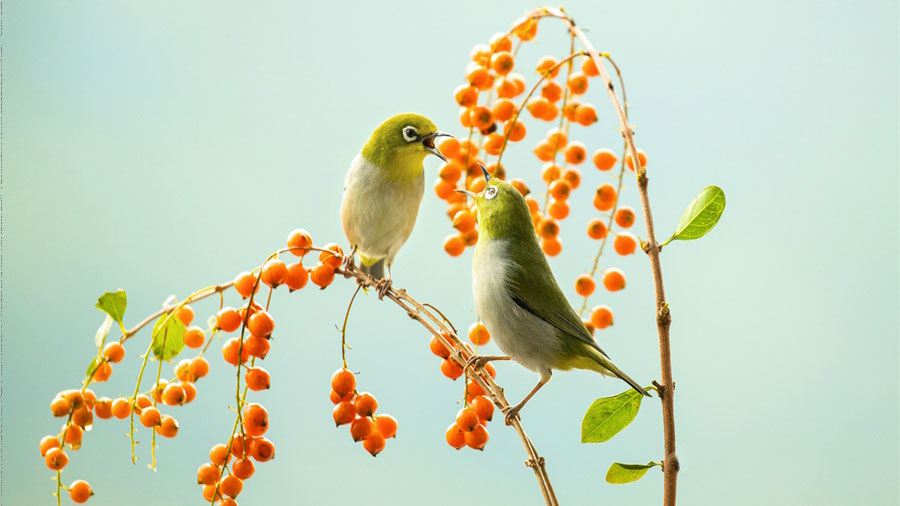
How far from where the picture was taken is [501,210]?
35.2 inches

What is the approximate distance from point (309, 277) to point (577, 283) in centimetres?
36

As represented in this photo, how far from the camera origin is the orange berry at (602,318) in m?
1.01

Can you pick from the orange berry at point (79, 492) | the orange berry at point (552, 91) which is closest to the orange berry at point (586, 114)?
the orange berry at point (552, 91)

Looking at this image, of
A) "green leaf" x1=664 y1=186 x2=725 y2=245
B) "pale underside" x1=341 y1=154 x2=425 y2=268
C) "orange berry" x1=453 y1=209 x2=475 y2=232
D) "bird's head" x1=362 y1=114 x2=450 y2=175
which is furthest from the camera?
"pale underside" x1=341 y1=154 x2=425 y2=268

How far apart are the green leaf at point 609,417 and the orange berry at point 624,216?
14.6 inches

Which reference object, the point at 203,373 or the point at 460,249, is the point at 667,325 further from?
the point at 203,373

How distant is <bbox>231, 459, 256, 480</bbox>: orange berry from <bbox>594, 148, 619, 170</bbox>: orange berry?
1.94 ft

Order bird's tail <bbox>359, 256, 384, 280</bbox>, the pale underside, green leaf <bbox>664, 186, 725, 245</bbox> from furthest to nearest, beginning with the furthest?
1. bird's tail <bbox>359, 256, 384, 280</bbox>
2. the pale underside
3. green leaf <bbox>664, 186, 725, 245</bbox>

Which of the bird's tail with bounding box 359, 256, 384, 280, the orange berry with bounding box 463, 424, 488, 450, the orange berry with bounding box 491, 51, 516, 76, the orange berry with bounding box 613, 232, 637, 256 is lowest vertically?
the orange berry with bounding box 463, 424, 488, 450

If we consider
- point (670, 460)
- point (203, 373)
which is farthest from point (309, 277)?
point (670, 460)

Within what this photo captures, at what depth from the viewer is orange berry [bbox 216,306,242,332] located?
2.66 feet

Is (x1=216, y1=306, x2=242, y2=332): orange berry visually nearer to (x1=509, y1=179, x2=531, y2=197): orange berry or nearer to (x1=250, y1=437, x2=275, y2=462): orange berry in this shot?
(x1=250, y1=437, x2=275, y2=462): orange berry

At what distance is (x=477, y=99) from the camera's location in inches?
39.3

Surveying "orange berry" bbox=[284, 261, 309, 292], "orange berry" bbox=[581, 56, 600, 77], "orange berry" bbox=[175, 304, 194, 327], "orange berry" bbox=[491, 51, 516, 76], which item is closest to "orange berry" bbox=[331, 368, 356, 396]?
"orange berry" bbox=[284, 261, 309, 292]
